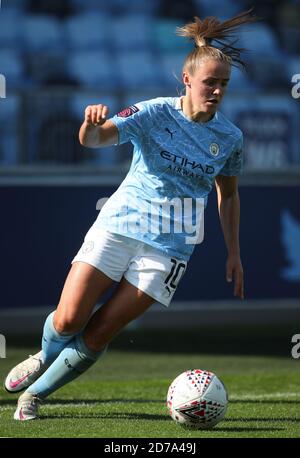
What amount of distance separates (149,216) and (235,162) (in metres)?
0.69

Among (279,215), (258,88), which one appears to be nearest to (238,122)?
(279,215)

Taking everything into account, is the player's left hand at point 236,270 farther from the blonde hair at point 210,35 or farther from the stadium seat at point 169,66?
the stadium seat at point 169,66

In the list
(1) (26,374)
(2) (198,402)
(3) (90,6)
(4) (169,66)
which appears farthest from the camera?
(3) (90,6)

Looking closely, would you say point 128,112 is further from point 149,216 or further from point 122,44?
point 122,44

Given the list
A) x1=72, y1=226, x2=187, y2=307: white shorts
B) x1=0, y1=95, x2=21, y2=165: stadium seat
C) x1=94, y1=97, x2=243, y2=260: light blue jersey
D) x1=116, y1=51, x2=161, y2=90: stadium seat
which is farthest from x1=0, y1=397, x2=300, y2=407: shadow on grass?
x1=116, y1=51, x2=161, y2=90: stadium seat

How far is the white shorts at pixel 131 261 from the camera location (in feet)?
19.5

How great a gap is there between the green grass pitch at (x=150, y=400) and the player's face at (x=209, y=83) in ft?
5.89

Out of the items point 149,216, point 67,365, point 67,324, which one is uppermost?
point 149,216

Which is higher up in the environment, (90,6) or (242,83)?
(90,6)

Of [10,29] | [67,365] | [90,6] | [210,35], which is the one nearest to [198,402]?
[67,365]

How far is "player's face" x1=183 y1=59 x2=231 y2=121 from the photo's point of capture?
591 centimetres

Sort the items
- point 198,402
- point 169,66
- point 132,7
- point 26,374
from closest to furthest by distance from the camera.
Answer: point 198,402, point 26,374, point 169,66, point 132,7

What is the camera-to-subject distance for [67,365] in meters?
6.10

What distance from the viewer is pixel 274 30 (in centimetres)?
1758
